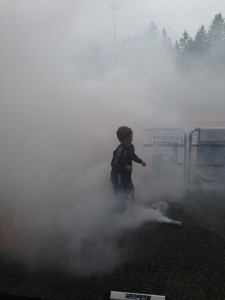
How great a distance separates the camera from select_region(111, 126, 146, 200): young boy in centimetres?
395

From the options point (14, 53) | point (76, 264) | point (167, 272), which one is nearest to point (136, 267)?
point (167, 272)

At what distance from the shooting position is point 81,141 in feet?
18.2

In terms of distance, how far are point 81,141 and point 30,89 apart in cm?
128

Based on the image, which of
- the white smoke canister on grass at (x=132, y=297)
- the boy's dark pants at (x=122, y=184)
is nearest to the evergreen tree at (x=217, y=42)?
the boy's dark pants at (x=122, y=184)

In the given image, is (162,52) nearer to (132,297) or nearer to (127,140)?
(127,140)

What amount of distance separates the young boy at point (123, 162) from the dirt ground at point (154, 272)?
0.54m

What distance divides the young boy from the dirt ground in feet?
1.76

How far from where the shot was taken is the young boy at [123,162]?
3.95 m

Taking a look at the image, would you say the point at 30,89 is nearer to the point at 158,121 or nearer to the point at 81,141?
the point at 81,141

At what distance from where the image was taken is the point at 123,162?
13.1 ft

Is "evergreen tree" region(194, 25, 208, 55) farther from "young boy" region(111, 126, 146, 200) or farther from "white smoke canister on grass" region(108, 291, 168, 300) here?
"white smoke canister on grass" region(108, 291, 168, 300)

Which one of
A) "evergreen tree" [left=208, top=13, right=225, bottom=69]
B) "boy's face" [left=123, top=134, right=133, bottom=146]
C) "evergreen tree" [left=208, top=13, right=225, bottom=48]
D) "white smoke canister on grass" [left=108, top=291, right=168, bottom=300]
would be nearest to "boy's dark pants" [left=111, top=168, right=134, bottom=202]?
"boy's face" [left=123, top=134, right=133, bottom=146]

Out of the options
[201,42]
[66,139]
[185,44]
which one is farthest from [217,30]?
[66,139]

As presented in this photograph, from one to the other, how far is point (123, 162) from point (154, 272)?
1.37 meters
